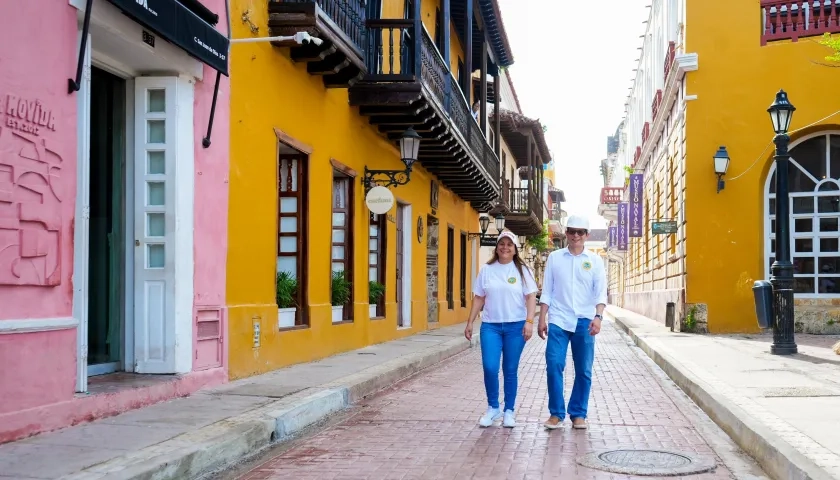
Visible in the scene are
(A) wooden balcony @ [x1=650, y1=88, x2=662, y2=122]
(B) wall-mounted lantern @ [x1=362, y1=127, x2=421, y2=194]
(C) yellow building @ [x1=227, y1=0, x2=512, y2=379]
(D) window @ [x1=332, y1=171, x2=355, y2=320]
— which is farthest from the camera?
(A) wooden balcony @ [x1=650, y1=88, x2=662, y2=122]

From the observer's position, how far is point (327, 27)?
11102mm

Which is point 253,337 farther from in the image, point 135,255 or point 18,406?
point 18,406

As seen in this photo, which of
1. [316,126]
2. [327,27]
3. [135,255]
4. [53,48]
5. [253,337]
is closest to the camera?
[53,48]

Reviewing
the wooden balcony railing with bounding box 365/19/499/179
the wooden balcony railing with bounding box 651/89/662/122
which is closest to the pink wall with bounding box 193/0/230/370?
the wooden balcony railing with bounding box 365/19/499/179

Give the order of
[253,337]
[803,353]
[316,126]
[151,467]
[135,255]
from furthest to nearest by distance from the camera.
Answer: [803,353], [316,126], [253,337], [135,255], [151,467]

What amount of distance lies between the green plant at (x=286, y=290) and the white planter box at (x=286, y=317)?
73 millimetres

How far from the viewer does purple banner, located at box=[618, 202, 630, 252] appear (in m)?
34.4

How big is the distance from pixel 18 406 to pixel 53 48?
8.12 ft

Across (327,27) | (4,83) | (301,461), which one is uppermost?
(327,27)

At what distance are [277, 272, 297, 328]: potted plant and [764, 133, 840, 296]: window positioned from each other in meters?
11.1

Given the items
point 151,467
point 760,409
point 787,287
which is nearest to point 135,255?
point 151,467

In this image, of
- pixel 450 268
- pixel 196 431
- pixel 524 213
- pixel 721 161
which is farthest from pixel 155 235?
pixel 524 213

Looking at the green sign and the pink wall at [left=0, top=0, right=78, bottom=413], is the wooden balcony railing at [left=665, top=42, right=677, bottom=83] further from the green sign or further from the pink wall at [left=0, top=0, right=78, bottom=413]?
the pink wall at [left=0, top=0, right=78, bottom=413]

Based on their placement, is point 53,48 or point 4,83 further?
point 53,48
